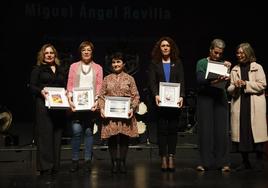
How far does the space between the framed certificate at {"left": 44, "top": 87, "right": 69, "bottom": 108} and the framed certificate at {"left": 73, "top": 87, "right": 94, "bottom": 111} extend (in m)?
0.11

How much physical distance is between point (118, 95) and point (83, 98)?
1.28 ft

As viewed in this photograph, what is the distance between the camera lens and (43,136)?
552 centimetres

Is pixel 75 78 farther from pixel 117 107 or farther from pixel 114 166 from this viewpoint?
pixel 114 166

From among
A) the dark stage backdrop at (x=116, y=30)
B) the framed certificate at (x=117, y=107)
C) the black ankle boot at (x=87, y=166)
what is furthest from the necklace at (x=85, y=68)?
the dark stage backdrop at (x=116, y=30)

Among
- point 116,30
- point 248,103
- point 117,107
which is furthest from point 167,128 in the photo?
point 116,30

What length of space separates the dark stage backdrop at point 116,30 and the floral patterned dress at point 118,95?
354 cm

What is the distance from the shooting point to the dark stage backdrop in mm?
9219

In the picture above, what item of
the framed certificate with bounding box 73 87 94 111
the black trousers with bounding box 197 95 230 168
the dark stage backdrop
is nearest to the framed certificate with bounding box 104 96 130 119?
the framed certificate with bounding box 73 87 94 111

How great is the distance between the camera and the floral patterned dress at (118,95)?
554 centimetres

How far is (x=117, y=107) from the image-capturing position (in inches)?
217

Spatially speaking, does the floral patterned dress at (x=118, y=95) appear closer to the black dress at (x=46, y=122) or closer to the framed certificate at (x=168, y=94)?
the framed certificate at (x=168, y=94)

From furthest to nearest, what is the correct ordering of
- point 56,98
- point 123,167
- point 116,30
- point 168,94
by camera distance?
point 116,30
point 123,167
point 168,94
point 56,98

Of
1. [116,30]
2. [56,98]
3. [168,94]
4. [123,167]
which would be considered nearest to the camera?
[56,98]

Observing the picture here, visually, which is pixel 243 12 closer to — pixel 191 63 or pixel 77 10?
pixel 191 63
